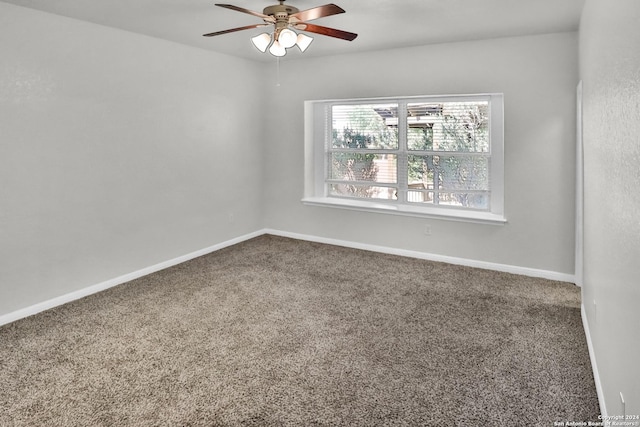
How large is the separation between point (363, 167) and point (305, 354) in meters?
3.28

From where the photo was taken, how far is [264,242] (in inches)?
221

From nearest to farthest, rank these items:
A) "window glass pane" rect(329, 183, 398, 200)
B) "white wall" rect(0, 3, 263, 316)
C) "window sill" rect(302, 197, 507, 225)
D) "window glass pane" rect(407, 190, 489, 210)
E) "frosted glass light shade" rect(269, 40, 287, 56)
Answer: "frosted glass light shade" rect(269, 40, 287, 56)
"white wall" rect(0, 3, 263, 316)
"window sill" rect(302, 197, 507, 225)
"window glass pane" rect(407, 190, 489, 210)
"window glass pane" rect(329, 183, 398, 200)

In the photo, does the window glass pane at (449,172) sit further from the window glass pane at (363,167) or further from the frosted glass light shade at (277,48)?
the frosted glass light shade at (277,48)

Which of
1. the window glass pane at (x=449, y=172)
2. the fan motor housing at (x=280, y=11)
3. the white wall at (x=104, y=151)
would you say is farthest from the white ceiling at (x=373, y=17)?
the window glass pane at (x=449, y=172)

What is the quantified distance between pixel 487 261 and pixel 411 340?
207 centimetres

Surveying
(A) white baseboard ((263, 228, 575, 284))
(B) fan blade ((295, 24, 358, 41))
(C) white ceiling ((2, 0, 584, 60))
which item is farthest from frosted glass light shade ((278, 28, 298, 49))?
(A) white baseboard ((263, 228, 575, 284))

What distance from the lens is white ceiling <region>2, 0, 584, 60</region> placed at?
3104 mm

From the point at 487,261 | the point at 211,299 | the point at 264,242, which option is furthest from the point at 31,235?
the point at 487,261

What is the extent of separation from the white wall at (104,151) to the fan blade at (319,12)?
2.07m

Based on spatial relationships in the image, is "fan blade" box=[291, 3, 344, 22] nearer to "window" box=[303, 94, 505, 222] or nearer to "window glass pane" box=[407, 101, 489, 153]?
"window" box=[303, 94, 505, 222]

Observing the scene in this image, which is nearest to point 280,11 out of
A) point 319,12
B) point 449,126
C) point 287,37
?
point 287,37

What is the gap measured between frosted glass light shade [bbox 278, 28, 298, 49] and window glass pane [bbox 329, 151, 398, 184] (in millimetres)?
2614

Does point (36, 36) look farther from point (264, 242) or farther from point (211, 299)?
point (264, 242)

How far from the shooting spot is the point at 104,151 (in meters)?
3.85
